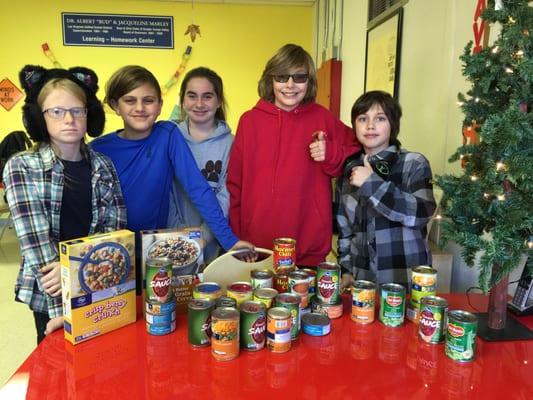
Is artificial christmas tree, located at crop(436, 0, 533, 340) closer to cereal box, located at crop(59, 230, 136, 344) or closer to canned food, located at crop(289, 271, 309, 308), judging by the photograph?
canned food, located at crop(289, 271, 309, 308)

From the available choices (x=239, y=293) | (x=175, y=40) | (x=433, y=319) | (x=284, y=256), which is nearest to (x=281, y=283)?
(x=284, y=256)

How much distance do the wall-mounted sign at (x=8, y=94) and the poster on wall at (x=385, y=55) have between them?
3.94 m

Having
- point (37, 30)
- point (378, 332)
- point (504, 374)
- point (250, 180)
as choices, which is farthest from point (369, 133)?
point (37, 30)

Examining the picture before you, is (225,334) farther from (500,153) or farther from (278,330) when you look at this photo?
(500,153)

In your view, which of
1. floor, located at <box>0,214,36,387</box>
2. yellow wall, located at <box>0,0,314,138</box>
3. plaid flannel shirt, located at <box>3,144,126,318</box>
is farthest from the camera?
yellow wall, located at <box>0,0,314,138</box>

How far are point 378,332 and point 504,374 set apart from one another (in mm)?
290

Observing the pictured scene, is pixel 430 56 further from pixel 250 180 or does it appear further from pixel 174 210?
pixel 174 210

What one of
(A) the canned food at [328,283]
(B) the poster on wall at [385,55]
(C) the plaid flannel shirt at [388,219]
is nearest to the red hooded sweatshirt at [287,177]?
(C) the plaid flannel shirt at [388,219]

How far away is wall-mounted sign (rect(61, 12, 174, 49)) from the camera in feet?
15.8

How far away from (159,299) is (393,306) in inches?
23.4

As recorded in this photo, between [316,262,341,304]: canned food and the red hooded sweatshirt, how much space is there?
0.58m

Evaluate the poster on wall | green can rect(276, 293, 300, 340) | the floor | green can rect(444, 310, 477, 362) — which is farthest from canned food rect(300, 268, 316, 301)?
the floor

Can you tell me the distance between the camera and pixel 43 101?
134 cm

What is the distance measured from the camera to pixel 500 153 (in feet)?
3.52
